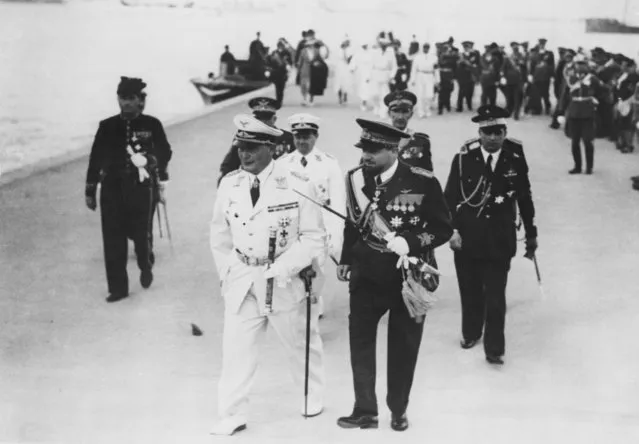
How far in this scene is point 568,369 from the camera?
220 inches

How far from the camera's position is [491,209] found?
580 cm

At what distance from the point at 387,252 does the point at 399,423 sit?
2.84 feet

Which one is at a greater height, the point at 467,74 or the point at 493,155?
the point at 493,155

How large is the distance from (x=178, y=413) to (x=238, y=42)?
8.28 m

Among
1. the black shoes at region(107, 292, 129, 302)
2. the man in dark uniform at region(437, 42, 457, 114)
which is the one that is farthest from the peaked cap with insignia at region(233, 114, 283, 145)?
the man in dark uniform at region(437, 42, 457, 114)

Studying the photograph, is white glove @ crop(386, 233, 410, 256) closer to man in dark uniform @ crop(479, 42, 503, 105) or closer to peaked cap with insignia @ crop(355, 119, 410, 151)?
peaked cap with insignia @ crop(355, 119, 410, 151)

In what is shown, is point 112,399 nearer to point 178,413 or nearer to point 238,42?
point 178,413

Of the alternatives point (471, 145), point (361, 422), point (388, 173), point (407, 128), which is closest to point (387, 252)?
point (388, 173)

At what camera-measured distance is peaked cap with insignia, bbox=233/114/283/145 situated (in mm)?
4504

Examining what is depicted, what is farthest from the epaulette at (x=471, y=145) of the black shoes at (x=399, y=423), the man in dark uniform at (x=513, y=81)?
the man in dark uniform at (x=513, y=81)

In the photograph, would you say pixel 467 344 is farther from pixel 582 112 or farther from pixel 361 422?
pixel 582 112

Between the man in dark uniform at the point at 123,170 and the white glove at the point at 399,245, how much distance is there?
3269mm

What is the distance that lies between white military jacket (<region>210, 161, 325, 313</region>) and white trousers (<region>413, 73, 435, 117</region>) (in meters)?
12.1

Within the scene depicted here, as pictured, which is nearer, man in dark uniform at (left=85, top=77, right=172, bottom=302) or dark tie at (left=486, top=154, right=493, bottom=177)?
dark tie at (left=486, top=154, right=493, bottom=177)
